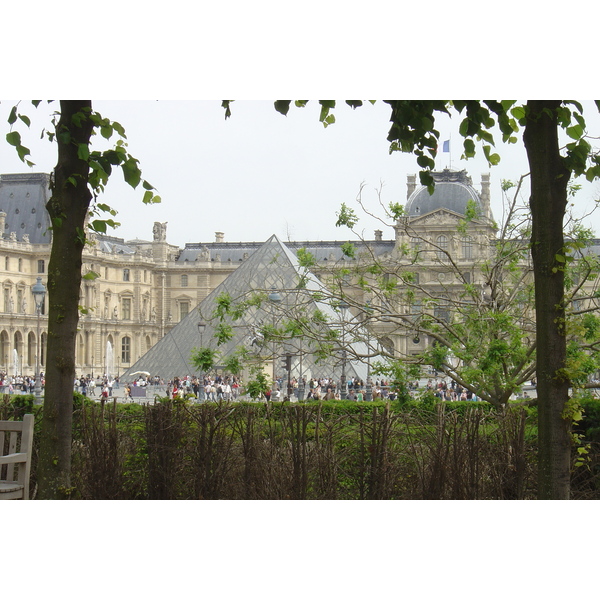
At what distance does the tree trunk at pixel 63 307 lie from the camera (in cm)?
407

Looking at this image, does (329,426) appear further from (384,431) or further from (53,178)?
(53,178)

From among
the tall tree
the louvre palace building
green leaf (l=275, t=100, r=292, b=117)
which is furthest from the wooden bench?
the louvre palace building

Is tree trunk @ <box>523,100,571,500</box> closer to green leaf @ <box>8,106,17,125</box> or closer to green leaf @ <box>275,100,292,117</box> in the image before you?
green leaf @ <box>275,100,292,117</box>

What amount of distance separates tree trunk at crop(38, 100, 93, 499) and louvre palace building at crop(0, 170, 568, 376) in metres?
40.5

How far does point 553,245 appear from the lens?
3660mm

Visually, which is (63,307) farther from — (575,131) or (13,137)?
(575,131)

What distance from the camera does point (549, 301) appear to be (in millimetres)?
3666

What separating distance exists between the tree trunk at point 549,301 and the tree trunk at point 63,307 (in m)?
2.01

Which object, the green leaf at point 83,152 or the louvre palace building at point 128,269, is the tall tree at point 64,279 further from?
the louvre palace building at point 128,269

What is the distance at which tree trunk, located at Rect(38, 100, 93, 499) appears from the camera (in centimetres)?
407

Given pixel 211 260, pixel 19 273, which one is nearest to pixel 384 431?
pixel 19 273

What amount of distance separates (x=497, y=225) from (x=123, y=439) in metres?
6.21

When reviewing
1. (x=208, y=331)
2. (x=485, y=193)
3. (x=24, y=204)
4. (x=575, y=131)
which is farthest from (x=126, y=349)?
(x=575, y=131)

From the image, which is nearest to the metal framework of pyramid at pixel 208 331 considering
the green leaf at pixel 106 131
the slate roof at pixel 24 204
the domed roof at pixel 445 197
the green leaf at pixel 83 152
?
the domed roof at pixel 445 197
